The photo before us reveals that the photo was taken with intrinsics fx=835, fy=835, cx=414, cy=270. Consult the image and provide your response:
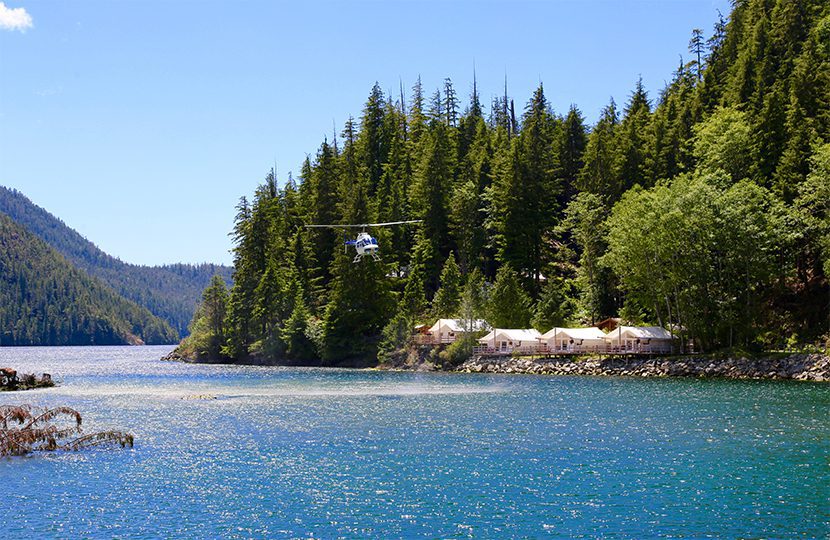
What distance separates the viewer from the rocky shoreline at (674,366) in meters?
61.1

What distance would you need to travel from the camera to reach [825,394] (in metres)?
50.5

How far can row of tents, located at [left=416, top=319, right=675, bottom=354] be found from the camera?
242 ft

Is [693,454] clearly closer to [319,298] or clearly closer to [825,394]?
[825,394]

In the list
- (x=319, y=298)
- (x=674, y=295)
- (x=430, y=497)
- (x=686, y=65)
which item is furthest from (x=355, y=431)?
(x=686, y=65)

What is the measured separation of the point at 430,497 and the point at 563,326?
60.0 metres

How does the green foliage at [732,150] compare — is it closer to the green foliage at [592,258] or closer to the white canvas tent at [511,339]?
the green foliage at [592,258]

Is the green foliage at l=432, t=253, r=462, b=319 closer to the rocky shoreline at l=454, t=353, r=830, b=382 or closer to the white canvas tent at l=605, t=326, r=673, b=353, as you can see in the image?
the rocky shoreline at l=454, t=353, r=830, b=382

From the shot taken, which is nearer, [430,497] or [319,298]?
[430,497]

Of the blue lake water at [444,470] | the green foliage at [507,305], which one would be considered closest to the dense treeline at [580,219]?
the green foliage at [507,305]

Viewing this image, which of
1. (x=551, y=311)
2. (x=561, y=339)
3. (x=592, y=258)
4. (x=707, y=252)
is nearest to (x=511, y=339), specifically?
(x=561, y=339)

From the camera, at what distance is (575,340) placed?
77438 mm

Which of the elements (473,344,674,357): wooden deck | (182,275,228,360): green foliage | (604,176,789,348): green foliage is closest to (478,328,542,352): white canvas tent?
(473,344,674,357): wooden deck

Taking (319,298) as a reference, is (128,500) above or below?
below

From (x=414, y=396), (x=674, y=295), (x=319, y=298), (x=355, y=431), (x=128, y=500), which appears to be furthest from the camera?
(x=319, y=298)
